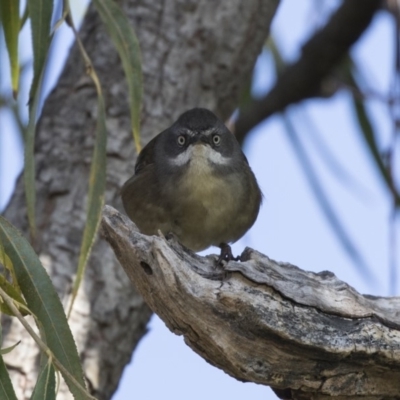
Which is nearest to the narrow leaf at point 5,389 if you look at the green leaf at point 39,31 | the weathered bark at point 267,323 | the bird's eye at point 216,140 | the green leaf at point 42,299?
the green leaf at point 42,299

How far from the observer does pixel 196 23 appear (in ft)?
19.0

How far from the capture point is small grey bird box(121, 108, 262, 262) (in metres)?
4.99

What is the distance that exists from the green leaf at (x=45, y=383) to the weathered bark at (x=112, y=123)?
1697mm

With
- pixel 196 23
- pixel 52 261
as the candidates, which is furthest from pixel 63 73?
pixel 52 261

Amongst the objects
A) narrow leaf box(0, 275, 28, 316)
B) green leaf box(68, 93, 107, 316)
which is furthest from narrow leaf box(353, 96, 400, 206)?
narrow leaf box(0, 275, 28, 316)

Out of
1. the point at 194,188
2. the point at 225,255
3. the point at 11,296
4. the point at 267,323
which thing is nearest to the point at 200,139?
the point at 194,188

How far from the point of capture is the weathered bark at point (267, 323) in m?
3.33

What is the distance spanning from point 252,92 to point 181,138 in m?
2.42

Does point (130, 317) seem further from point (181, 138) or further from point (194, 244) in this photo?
point (181, 138)

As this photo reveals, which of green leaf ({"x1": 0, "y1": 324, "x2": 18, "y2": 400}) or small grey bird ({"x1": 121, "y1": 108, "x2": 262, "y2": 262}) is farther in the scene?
small grey bird ({"x1": 121, "y1": 108, "x2": 262, "y2": 262})

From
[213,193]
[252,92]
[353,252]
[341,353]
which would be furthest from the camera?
[252,92]

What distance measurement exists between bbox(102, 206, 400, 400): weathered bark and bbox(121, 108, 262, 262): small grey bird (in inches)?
53.1

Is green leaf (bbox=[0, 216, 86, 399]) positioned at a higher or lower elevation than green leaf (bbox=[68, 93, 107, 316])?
lower

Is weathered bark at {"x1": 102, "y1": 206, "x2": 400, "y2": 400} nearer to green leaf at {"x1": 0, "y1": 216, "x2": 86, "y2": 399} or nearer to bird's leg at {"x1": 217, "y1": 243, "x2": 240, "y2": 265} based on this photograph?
bird's leg at {"x1": 217, "y1": 243, "x2": 240, "y2": 265}
